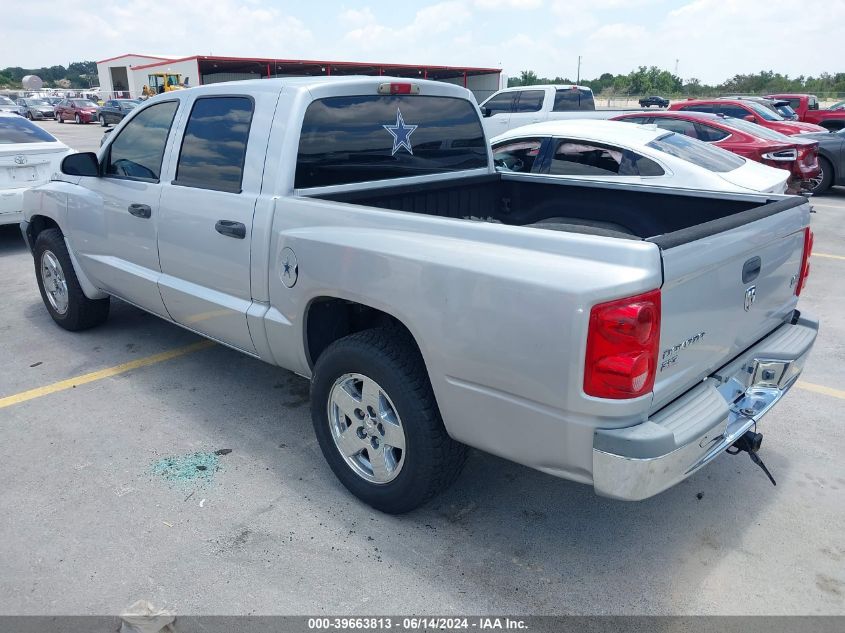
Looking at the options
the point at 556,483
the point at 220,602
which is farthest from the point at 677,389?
the point at 220,602

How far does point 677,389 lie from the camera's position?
247 cm

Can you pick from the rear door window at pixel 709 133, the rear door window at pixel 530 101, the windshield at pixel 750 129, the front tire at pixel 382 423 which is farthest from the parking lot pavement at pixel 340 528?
the rear door window at pixel 530 101

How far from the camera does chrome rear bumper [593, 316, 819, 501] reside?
2.23 metres

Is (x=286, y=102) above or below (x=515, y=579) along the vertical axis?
above

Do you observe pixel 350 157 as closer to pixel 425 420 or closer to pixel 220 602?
pixel 425 420

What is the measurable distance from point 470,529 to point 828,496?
178 cm

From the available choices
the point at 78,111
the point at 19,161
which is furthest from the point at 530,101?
the point at 78,111

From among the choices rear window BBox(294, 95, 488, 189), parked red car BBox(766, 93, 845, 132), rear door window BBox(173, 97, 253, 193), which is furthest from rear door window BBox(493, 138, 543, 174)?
parked red car BBox(766, 93, 845, 132)

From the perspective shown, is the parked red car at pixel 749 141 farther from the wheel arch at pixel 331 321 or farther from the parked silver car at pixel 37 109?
the parked silver car at pixel 37 109

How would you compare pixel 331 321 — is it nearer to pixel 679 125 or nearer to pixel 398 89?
pixel 398 89

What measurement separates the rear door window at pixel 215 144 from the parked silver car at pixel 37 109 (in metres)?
40.6

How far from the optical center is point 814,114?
775 inches

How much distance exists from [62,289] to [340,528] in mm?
3594

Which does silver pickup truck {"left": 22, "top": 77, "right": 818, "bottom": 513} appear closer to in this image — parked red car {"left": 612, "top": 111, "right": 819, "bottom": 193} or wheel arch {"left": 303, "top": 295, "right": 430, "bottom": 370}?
wheel arch {"left": 303, "top": 295, "right": 430, "bottom": 370}
